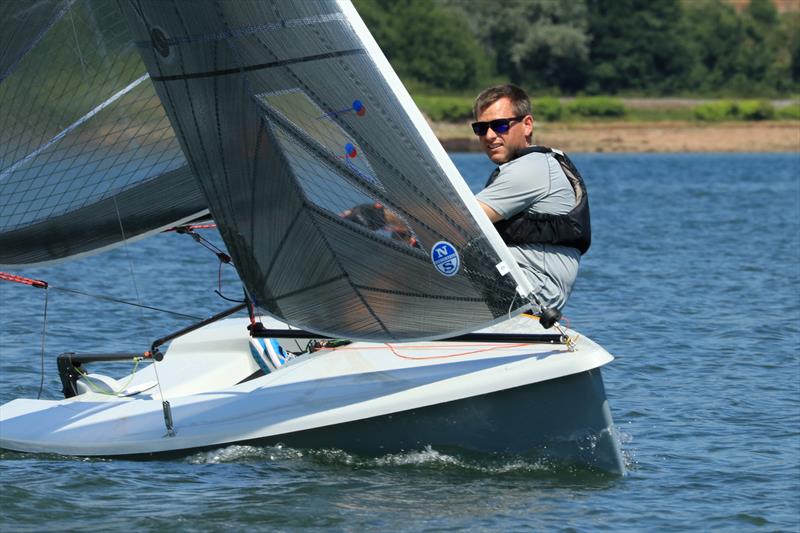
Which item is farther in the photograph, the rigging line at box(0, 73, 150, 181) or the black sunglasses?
the rigging line at box(0, 73, 150, 181)

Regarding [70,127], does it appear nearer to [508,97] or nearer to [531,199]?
[508,97]

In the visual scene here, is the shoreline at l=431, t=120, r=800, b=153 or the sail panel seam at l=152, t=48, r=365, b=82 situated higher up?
the shoreline at l=431, t=120, r=800, b=153

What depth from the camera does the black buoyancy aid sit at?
248 inches

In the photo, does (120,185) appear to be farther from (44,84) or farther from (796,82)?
(796,82)

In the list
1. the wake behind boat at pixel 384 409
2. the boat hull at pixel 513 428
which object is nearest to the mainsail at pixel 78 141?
the wake behind boat at pixel 384 409

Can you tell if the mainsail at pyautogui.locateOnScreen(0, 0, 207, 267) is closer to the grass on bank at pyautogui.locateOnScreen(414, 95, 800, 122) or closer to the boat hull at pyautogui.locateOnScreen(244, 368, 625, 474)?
the boat hull at pyautogui.locateOnScreen(244, 368, 625, 474)

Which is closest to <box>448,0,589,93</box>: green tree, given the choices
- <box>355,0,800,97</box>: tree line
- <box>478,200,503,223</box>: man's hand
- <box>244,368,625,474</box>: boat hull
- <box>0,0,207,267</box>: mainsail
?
<box>355,0,800,97</box>: tree line

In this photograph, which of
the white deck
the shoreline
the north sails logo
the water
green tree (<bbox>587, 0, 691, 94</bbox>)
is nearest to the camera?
the water

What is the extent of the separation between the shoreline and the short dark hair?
48524 mm

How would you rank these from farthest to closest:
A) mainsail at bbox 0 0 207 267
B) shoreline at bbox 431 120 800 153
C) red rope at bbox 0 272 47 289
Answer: shoreline at bbox 431 120 800 153, red rope at bbox 0 272 47 289, mainsail at bbox 0 0 207 267

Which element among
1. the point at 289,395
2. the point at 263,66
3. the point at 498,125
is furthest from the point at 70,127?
the point at 498,125

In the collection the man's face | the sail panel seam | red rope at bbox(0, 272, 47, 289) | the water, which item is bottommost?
the water

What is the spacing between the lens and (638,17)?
71125mm

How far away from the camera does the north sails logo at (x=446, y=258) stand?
606cm
